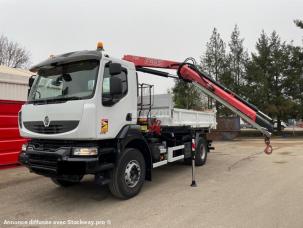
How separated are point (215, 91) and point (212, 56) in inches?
901

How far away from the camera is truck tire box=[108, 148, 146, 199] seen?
17.5ft

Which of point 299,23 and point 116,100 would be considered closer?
point 116,100

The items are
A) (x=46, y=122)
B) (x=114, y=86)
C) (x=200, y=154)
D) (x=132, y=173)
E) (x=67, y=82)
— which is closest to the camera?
(x=114, y=86)

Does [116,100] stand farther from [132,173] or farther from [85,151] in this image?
[132,173]

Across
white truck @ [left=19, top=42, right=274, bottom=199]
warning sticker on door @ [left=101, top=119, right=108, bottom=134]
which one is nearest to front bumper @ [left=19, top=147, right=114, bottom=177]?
white truck @ [left=19, top=42, right=274, bottom=199]

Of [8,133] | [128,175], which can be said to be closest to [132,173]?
[128,175]

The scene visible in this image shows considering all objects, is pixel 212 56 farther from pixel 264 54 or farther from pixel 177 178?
pixel 177 178

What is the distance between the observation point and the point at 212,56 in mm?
30375

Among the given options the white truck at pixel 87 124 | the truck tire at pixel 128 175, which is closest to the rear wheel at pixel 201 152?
the white truck at pixel 87 124

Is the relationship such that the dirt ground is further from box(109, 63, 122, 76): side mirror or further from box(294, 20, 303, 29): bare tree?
box(294, 20, 303, 29): bare tree

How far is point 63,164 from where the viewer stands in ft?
15.6

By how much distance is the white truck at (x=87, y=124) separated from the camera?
4.83 metres

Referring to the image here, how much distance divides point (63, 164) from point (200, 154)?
5.73m

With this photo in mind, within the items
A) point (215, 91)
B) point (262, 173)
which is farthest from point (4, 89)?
point (262, 173)
